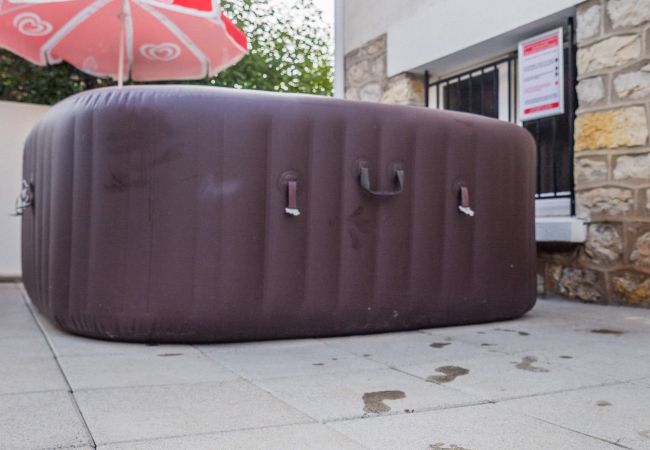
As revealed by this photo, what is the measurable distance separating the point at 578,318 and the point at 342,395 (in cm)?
214

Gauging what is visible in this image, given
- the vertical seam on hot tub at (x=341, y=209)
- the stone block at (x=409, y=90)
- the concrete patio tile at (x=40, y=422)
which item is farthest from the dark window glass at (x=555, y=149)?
the concrete patio tile at (x=40, y=422)

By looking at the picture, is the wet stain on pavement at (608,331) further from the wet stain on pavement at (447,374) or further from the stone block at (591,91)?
the stone block at (591,91)

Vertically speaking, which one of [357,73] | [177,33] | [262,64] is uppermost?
[262,64]

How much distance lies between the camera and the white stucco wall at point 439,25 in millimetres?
4668

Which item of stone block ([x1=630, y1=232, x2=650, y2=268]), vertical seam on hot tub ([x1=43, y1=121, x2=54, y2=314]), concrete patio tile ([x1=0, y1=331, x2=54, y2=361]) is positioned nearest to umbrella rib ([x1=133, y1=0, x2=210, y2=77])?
vertical seam on hot tub ([x1=43, y1=121, x2=54, y2=314])

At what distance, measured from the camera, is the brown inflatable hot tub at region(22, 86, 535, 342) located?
2709 mm

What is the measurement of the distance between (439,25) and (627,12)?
1.75 metres

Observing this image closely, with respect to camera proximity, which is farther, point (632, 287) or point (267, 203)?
point (632, 287)

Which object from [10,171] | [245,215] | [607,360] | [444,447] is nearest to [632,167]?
[607,360]

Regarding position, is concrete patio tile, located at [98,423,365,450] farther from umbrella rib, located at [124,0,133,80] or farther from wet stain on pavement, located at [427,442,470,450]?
umbrella rib, located at [124,0,133,80]

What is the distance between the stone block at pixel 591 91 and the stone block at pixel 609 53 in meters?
0.07

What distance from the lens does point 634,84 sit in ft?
13.1

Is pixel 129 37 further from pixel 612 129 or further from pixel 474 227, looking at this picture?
pixel 612 129

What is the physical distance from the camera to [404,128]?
310 centimetres
